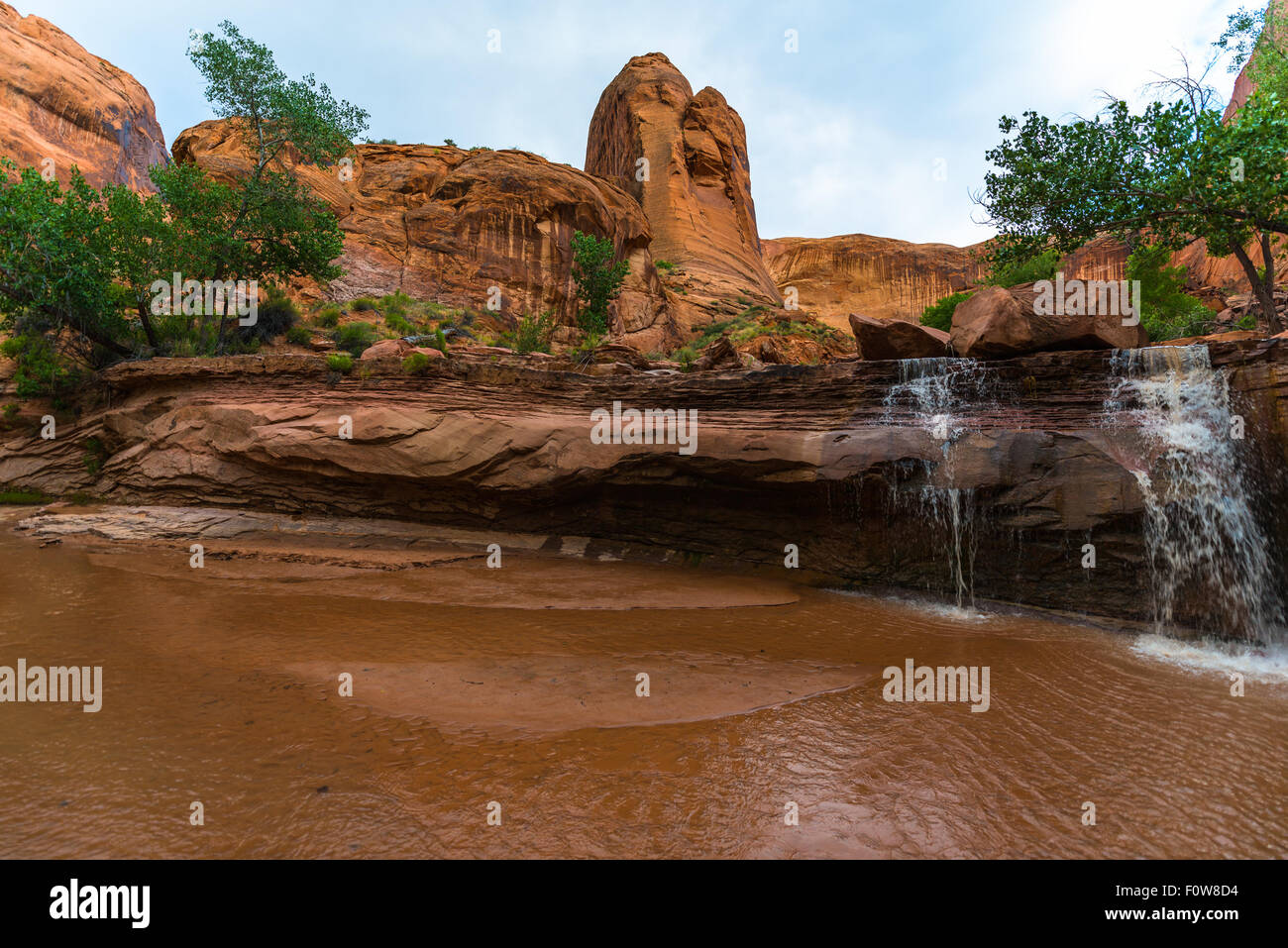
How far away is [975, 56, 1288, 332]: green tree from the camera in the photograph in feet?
32.7

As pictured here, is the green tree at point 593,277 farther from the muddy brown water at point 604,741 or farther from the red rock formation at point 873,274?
the red rock formation at point 873,274

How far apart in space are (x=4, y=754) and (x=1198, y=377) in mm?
12714

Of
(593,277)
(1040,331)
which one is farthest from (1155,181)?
(593,277)

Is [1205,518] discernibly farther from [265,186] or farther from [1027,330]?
[265,186]

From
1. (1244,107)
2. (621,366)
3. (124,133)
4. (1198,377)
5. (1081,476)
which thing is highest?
(124,133)

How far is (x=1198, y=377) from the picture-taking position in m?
7.80

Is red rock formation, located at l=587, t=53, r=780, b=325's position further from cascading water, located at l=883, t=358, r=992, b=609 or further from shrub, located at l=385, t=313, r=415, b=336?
cascading water, located at l=883, t=358, r=992, b=609

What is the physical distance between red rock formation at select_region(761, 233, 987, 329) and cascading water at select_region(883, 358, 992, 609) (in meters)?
40.9

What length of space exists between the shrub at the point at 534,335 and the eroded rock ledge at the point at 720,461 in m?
6.07

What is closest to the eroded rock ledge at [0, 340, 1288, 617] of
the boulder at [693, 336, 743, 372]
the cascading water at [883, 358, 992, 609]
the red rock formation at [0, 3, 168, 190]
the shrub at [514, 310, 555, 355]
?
the cascading water at [883, 358, 992, 609]

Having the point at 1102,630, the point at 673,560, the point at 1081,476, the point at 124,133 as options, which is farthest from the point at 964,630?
the point at 124,133

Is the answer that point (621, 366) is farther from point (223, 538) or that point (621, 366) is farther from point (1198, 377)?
point (1198, 377)

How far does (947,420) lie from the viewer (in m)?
8.74

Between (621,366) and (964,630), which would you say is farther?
(621,366)
